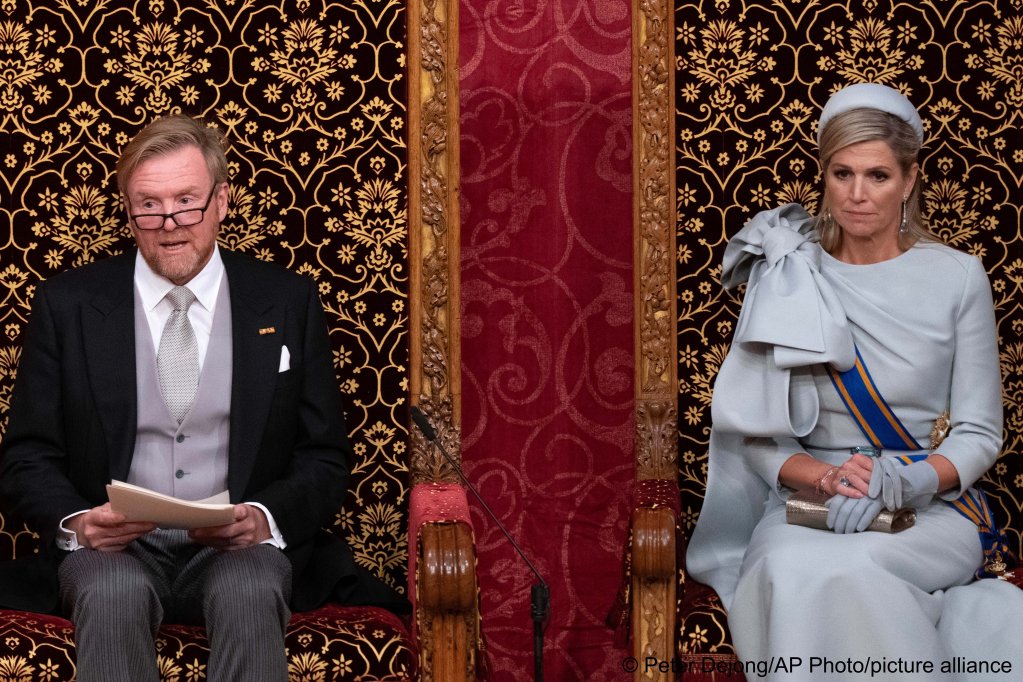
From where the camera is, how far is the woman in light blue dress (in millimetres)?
3699

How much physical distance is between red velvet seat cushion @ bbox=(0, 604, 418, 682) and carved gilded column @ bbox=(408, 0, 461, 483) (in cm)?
84

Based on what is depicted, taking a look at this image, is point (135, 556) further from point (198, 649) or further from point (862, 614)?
point (862, 614)

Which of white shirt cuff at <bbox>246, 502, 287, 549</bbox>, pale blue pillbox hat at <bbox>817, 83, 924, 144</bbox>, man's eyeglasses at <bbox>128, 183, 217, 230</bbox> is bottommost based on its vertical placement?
white shirt cuff at <bbox>246, 502, 287, 549</bbox>

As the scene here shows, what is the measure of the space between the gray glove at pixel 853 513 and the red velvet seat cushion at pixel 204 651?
1.07 meters

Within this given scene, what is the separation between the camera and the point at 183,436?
3863 millimetres

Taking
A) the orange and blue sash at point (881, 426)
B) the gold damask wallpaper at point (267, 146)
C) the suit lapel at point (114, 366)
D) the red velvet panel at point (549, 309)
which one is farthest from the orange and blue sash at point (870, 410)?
the suit lapel at point (114, 366)

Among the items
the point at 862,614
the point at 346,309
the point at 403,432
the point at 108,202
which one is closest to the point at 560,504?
the point at 403,432

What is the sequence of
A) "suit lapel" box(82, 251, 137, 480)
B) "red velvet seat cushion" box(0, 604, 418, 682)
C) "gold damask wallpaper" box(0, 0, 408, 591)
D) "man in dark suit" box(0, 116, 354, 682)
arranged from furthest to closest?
"gold damask wallpaper" box(0, 0, 408, 591) → "suit lapel" box(82, 251, 137, 480) → "man in dark suit" box(0, 116, 354, 682) → "red velvet seat cushion" box(0, 604, 418, 682)

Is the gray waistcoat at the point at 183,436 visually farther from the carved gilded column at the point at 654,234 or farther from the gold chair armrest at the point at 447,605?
the carved gilded column at the point at 654,234

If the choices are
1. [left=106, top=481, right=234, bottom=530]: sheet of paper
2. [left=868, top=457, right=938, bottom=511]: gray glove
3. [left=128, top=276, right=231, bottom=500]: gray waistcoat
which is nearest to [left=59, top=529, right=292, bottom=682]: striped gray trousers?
[left=106, top=481, right=234, bottom=530]: sheet of paper

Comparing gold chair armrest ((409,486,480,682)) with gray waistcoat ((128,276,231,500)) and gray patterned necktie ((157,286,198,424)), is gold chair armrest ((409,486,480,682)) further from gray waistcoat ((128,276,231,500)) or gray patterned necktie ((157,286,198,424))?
gray patterned necktie ((157,286,198,424))

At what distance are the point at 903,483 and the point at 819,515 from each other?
0.75 feet

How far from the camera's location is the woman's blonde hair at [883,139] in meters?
3.97

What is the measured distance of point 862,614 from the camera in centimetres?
350
